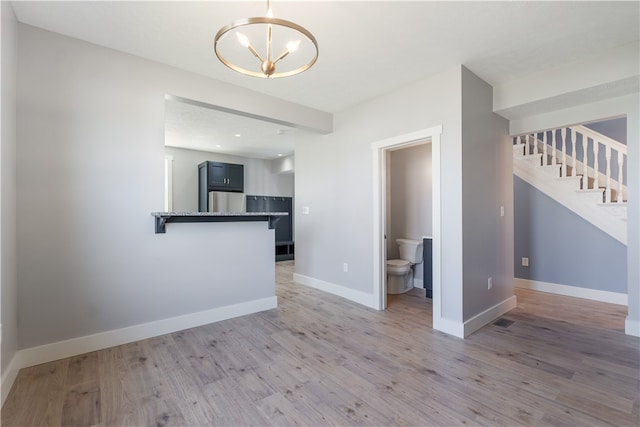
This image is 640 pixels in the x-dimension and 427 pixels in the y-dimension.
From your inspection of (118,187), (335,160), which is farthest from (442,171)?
(118,187)

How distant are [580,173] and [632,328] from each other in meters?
2.20

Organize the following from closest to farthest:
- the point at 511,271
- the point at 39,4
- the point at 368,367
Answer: the point at 39,4, the point at 368,367, the point at 511,271

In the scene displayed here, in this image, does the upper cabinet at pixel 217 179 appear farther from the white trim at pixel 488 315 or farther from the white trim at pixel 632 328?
the white trim at pixel 632 328

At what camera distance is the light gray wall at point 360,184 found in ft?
9.04

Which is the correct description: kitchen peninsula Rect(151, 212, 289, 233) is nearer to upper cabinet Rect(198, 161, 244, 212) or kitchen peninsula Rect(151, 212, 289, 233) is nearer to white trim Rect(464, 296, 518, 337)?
white trim Rect(464, 296, 518, 337)

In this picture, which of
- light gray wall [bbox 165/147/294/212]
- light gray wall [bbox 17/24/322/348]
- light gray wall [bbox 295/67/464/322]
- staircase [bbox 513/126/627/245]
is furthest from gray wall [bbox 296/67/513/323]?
light gray wall [bbox 165/147/294/212]

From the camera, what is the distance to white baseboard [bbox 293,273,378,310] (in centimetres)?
356

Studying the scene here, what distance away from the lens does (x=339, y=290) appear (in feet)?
13.0

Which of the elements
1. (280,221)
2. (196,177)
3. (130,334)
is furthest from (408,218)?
(196,177)

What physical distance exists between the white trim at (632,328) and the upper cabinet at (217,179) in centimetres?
619

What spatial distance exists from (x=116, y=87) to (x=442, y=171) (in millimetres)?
3021

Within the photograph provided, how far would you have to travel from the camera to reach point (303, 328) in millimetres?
2863

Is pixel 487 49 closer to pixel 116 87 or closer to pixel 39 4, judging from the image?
pixel 116 87

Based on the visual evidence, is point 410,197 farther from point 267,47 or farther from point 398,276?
point 267,47
